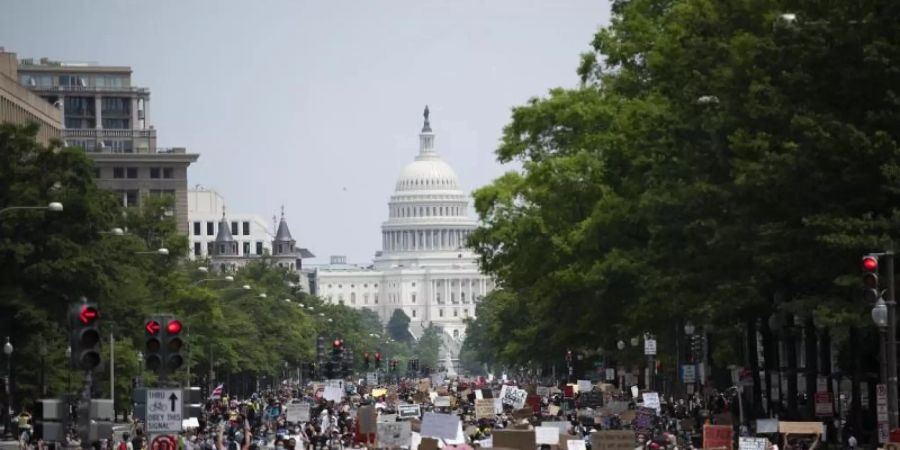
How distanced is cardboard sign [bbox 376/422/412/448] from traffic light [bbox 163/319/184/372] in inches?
559

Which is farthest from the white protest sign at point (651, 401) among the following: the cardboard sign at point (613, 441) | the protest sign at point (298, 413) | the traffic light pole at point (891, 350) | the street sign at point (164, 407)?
the street sign at point (164, 407)

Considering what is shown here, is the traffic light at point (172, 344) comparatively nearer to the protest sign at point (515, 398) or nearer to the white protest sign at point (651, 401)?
the white protest sign at point (651, 401)

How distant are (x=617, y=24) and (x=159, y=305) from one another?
34.1 metres

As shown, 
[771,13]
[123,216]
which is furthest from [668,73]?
[123,216]

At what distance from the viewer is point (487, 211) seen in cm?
9850

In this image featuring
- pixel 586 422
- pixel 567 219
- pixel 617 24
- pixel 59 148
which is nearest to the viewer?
pixel 586 422

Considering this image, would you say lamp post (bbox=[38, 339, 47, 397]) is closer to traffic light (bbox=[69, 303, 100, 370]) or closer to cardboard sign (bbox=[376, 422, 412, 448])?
cardboard sign (bbox=[376, 422, 412, 448])

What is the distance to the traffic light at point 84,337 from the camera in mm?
32781

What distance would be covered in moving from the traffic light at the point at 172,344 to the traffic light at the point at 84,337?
3.99 metres

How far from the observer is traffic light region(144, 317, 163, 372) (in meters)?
37.2

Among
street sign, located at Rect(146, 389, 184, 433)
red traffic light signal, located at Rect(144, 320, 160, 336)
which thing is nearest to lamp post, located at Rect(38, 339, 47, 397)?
street sign, located at Rect(146, 389, 184, 433)

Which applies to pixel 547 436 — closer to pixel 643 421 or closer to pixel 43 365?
pixel 643 421

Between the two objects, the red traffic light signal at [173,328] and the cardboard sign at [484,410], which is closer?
the red traffic light signal at [173,328]

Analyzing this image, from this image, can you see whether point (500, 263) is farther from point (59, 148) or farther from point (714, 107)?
point (714, 107)
